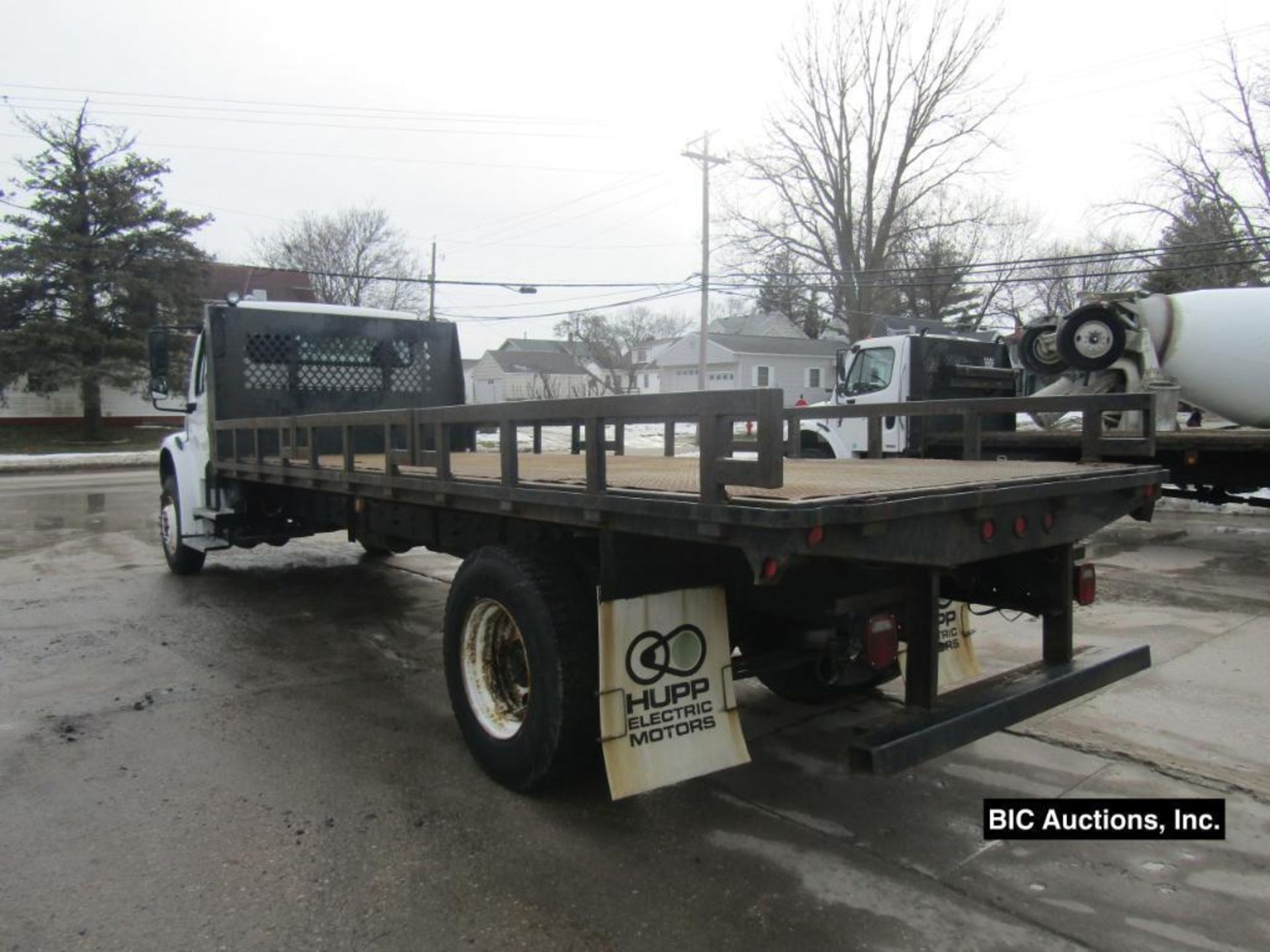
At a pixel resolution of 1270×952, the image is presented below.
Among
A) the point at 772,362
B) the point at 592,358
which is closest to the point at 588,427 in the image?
the point at 772,362

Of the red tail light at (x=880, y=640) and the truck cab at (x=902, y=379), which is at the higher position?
the truck cab at (x=902, y=379)

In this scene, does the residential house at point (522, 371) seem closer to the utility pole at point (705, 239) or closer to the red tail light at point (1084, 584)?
the utility pole at point (705, 239)

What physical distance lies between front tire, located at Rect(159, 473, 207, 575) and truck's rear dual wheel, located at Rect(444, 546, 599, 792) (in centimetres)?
519

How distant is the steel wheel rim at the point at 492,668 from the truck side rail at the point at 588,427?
2.08ft

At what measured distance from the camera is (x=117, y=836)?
3.40 m

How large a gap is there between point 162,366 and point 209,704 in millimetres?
3903

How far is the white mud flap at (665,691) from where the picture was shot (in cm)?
318

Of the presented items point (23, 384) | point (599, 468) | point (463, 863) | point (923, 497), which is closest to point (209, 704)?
point (463, 863)

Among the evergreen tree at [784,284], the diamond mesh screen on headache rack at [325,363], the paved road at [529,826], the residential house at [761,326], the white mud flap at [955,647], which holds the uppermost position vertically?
the residential house at [761,326]

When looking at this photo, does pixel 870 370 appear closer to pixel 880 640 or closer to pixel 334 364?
pixel 334 364

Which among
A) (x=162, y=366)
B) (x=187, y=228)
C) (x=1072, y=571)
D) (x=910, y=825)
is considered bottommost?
(x=910, y=825)

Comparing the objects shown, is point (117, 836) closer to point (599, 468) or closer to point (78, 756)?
point (78, 756)

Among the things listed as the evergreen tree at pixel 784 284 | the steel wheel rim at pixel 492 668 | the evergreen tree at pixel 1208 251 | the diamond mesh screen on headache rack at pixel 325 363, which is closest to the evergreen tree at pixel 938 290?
the evergreen tree at pixel 784 284

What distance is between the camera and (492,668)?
398 cm
